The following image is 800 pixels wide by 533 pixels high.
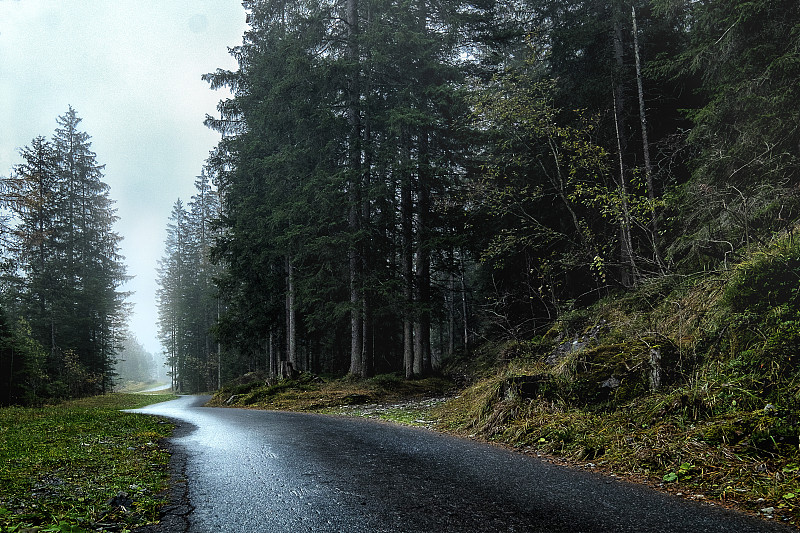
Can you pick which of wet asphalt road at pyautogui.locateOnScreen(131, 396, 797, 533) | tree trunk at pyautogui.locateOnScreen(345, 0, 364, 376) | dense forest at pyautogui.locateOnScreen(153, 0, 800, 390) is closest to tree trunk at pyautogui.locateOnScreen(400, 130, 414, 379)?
dense forest at pyautogui.locateOnScreen(153, 0, 800, 390)

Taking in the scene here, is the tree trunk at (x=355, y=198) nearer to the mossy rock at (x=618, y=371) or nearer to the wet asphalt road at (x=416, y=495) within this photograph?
the mossy rock at (x=618, y=371)

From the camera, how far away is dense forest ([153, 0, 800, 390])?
9852 millimetres

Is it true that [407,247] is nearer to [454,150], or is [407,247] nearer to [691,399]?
[454,150]

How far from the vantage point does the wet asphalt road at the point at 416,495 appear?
258 cm

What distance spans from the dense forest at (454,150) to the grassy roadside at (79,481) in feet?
25.0

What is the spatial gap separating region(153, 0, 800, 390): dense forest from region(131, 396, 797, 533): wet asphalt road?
223 inches

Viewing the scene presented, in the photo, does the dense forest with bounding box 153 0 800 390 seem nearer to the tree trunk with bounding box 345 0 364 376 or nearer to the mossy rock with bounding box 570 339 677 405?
the tree trunk with bounding box 345 0 364 376

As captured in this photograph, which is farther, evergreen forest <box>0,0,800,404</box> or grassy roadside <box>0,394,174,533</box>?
evergreen forest <box>0,0,800,404</box>

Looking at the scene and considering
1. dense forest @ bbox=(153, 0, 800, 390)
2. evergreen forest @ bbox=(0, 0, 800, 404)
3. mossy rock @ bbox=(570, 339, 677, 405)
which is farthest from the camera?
dense forest @ bbox=(153, 0, 800, 390)

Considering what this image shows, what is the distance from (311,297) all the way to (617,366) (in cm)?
1224

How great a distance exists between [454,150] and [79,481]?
15254 millimetres

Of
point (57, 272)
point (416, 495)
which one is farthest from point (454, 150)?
point (57, 272)

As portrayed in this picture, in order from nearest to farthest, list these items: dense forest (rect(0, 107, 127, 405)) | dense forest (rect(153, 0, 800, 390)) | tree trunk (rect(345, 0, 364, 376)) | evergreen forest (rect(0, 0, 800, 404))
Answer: evergreen forest (rect(0, 0, 800, 404))
dense forest (rect(153, 0, 800, 390))
tree trunk (rect(345, 0, 364, 376))
dense forest (rect(0, 107, 127, 405))

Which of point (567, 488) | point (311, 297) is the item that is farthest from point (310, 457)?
point (311, 297)
